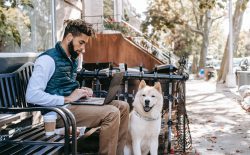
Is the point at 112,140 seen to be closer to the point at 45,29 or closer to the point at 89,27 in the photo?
the point at 89,27

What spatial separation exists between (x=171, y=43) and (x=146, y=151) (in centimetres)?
4618

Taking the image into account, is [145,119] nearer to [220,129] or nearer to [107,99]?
[107,99]

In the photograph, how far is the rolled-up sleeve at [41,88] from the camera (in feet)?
12.8

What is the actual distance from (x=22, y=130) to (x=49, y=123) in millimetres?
526

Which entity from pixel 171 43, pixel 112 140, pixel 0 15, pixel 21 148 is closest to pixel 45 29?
pixel 0 15

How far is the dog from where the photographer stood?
5234 millimetres

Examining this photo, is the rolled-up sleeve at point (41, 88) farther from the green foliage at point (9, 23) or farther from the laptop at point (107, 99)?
the green foliage at point (9, 23)

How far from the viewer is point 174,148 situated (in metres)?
6.27

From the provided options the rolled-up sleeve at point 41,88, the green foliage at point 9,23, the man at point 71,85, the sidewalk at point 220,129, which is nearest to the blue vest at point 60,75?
the man at point 71,85

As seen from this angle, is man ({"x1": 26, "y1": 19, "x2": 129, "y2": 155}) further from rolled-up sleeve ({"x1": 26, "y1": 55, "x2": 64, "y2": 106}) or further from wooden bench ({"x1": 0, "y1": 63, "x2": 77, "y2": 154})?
wooden bench ({"x1": 0, "y1": 63, "x2": 77, "y2": 154})

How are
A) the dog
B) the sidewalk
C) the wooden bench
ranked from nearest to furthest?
the wooden bench
the dog
the sidewalk

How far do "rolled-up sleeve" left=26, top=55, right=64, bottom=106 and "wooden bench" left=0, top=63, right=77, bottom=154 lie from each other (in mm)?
245

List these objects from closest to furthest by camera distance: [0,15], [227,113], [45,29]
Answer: [0,15]
[45,29]
[227,113]

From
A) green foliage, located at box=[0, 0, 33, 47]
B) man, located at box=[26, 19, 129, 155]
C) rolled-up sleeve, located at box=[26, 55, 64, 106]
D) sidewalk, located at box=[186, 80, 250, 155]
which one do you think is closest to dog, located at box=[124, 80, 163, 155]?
man, located at box=[26, 19, 129, 155]
